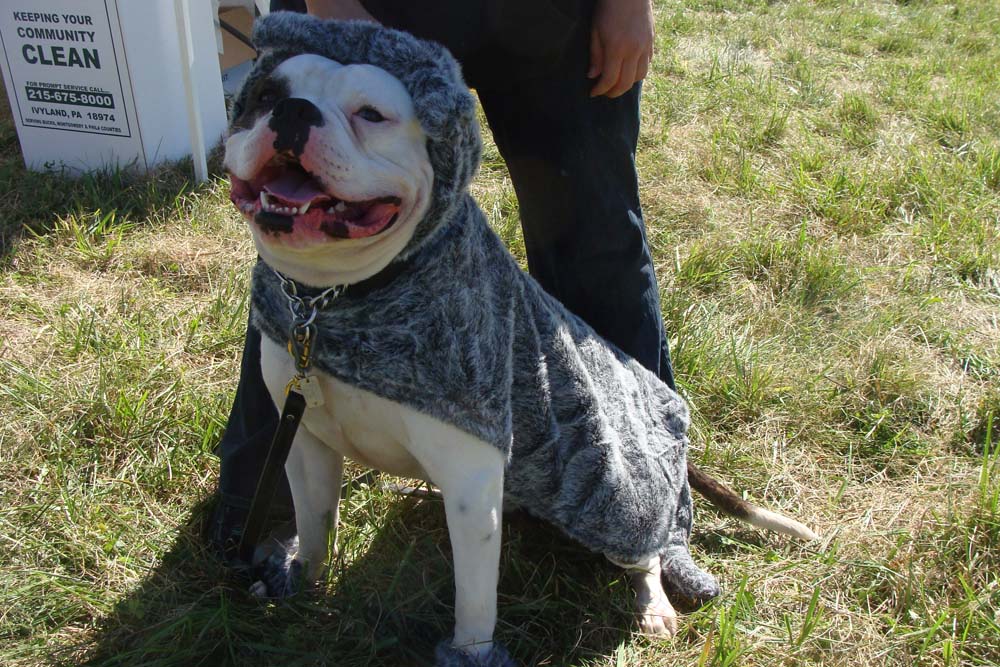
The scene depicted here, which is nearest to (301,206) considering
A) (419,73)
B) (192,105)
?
(419,73)

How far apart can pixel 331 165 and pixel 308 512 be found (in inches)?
38.2

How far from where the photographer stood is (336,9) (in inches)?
67.5

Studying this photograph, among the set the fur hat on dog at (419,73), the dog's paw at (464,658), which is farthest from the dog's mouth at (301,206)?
the dog's paw at (464,658)

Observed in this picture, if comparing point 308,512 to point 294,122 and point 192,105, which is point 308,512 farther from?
point 192,105

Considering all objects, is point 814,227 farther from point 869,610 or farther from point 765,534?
Result: point 869,610

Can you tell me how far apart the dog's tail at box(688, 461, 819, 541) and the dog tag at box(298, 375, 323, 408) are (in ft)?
3.88

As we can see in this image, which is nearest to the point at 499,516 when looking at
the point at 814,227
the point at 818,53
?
the point at 814,227

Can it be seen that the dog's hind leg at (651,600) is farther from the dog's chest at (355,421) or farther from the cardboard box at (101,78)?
the cardboard box at (101,78)

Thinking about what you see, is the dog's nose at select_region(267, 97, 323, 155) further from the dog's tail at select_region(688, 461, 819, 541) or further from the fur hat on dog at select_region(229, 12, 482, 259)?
the dog's tail at select_region(688, 461, 819, 541)

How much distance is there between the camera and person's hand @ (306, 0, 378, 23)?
1712mm

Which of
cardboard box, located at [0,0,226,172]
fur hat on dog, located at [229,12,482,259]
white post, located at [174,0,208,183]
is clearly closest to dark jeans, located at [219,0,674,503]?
fur hat on dog, located at [229,12,482,259]

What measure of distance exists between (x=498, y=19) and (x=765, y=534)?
159cm

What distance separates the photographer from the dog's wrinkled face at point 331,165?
141 cm

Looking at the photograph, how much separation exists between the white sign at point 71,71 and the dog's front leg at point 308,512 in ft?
9.08
